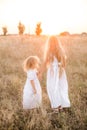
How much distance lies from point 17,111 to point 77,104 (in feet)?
4.17

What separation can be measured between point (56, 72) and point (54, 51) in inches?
16.2

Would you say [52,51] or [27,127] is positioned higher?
[52,51]

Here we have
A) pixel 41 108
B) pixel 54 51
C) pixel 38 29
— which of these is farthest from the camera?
pixel 38 29

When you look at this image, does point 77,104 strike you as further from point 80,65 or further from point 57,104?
point 80,65

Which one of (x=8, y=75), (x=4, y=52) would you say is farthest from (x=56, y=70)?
(x=4, y=52)

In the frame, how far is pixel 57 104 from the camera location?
583 cm

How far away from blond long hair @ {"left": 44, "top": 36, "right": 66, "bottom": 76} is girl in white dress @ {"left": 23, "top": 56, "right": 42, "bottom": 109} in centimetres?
22

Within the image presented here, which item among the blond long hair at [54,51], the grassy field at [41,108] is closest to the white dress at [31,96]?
the grassy field at [41,108]

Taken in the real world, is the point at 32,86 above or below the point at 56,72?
below

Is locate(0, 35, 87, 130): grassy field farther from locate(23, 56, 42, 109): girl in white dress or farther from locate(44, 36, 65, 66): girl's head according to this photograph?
locate(44, 36, 65, 66): girl's head

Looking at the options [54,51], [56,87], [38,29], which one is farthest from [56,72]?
[38,29]

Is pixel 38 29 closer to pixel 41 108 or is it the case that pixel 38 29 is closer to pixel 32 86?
pixel 32 86

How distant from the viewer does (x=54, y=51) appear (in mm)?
5684

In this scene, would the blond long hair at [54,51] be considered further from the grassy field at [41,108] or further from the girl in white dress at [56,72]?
the grassy field at [41,108]
